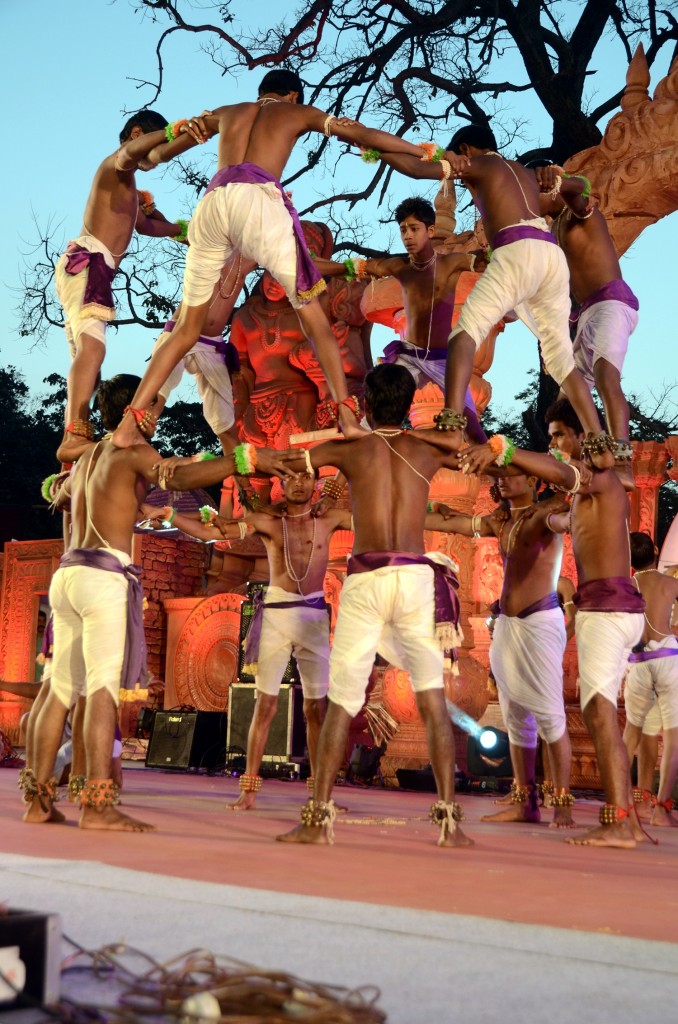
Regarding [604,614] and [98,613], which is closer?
[98,613]

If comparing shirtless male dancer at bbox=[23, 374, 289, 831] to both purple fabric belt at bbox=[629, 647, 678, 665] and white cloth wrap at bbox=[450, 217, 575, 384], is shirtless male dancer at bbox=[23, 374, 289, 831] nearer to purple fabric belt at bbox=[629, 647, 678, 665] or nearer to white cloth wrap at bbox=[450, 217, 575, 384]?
white cloth wrap at bbox=[450, 217, 575, 384]

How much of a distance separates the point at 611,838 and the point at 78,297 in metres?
3.65

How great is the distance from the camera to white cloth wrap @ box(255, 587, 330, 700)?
624cm

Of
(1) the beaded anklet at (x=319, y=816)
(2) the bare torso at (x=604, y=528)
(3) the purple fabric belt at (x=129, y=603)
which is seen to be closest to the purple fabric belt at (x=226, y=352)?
(3) the purple fabric belt at (x=129, y=603)

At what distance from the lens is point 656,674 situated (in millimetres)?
6426

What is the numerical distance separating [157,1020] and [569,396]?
4.43m

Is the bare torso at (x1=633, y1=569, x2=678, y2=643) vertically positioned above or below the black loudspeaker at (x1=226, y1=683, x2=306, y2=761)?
above

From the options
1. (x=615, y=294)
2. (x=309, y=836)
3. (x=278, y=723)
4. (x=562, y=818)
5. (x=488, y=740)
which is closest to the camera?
(x=309, y=836)

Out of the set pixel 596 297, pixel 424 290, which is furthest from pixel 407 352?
pixel 596 297

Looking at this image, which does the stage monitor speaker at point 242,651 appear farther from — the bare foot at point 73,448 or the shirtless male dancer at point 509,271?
the shirtless male dancer at point 509,271

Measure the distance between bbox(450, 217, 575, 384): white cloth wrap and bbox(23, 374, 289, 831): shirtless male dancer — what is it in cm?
129

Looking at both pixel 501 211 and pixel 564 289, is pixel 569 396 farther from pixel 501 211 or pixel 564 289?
pixel 501 211

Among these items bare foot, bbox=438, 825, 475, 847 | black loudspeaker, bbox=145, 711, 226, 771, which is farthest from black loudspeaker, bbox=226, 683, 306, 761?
bare foot, bbox=438, 825, 475, 847

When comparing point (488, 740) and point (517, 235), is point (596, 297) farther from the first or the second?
point (488, 740)
